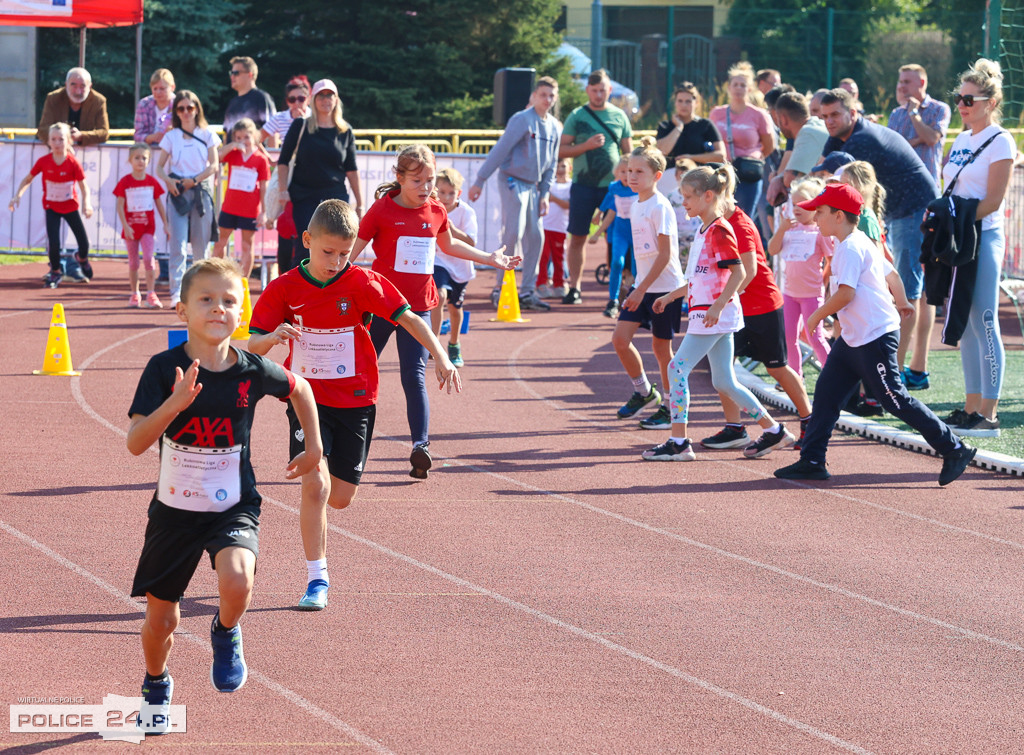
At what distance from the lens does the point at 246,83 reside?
56.5 ft

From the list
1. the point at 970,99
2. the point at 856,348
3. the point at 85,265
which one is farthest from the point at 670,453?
the point at 85,265

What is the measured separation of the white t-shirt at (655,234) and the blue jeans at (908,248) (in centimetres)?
225

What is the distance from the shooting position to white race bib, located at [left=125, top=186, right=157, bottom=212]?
15.7 m

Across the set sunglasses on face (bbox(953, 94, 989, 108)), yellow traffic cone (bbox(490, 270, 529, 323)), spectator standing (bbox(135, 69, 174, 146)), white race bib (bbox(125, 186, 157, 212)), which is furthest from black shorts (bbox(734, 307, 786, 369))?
spectator standing (bbox(135, 69, 174, 146))

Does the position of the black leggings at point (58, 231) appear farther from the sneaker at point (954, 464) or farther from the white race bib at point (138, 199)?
the sneaker at point (954, 464)

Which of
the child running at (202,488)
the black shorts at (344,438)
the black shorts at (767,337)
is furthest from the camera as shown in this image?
the black shorts at (767,337)

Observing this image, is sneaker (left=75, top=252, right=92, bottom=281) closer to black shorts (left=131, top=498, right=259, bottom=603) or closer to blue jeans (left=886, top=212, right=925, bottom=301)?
blue jeans (left=886, top=212, right=925, bottom=301)

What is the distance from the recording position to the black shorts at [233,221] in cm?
1595

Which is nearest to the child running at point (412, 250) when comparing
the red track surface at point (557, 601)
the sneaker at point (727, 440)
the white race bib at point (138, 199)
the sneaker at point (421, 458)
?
the sneaker at point (421, 458)

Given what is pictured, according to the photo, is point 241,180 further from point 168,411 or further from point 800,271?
point 168,411

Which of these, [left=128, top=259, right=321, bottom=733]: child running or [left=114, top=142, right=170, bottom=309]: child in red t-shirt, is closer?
[left=128, top=259, right=321, bottom=733]: child running

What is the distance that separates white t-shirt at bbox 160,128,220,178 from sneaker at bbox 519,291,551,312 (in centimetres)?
393

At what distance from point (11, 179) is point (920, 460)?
13.9m

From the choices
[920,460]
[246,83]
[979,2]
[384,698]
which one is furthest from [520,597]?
[979,2]
